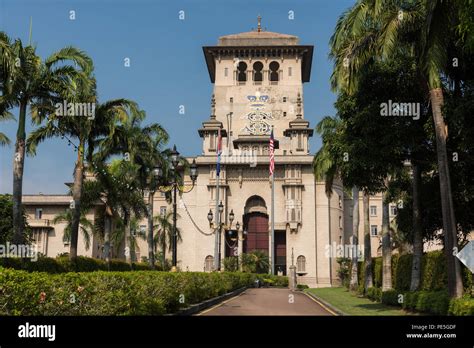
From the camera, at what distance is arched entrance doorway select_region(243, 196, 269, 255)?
77688 mm

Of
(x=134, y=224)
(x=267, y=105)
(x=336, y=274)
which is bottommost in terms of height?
(x=336, y=274)

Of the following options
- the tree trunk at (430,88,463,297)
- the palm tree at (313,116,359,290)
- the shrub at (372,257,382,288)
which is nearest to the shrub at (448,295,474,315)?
the tree trunk at (430,88,463,297)

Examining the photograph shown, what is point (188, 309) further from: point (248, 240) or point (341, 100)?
point (248, 240)

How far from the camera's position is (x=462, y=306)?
15.0 meters

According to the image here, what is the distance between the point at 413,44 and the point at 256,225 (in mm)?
59108

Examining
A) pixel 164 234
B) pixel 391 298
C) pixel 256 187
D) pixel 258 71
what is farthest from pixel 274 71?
pixel 391 298

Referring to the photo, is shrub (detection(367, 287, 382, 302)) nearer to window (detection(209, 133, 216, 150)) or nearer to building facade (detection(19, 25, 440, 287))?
building facade (detection(19, 25, 440, 287))

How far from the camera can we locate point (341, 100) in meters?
24.3

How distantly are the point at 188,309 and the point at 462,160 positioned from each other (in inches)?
458

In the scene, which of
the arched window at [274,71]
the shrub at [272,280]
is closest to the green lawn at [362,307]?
the shrub at [272,280]

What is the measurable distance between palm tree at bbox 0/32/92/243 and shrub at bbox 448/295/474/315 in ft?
54.9

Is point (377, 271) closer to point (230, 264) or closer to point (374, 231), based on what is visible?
point (230, 264)

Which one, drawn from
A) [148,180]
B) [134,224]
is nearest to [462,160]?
[148,180]

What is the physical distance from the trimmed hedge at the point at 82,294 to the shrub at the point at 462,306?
26.6ft
